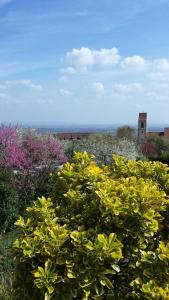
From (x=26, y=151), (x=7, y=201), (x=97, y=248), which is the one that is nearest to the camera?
(x=97, y=248)

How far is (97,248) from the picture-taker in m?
2.73

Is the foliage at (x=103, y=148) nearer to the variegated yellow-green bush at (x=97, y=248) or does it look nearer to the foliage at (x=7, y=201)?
the foliage at (x=7, y=201)

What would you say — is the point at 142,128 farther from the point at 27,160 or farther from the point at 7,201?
the point at 7,201

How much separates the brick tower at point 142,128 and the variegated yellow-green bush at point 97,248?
22199mm

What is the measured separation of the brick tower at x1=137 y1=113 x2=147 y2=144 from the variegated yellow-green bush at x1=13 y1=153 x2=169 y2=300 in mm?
22199

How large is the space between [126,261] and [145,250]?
0.19m

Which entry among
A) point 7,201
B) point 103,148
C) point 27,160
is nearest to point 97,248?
point 7,201

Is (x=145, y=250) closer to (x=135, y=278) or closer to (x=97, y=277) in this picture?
(x=135, y=278)

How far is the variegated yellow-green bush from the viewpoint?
2756mm

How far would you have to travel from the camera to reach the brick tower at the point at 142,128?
25775 millimetres

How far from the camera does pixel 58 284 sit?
110 inches

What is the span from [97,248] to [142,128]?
79.3ft

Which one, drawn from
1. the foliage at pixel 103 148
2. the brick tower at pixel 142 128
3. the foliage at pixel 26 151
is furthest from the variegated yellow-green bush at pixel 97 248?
the brick tower at pixel 142 128

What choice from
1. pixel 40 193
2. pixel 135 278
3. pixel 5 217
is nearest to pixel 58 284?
pixel 135 278
